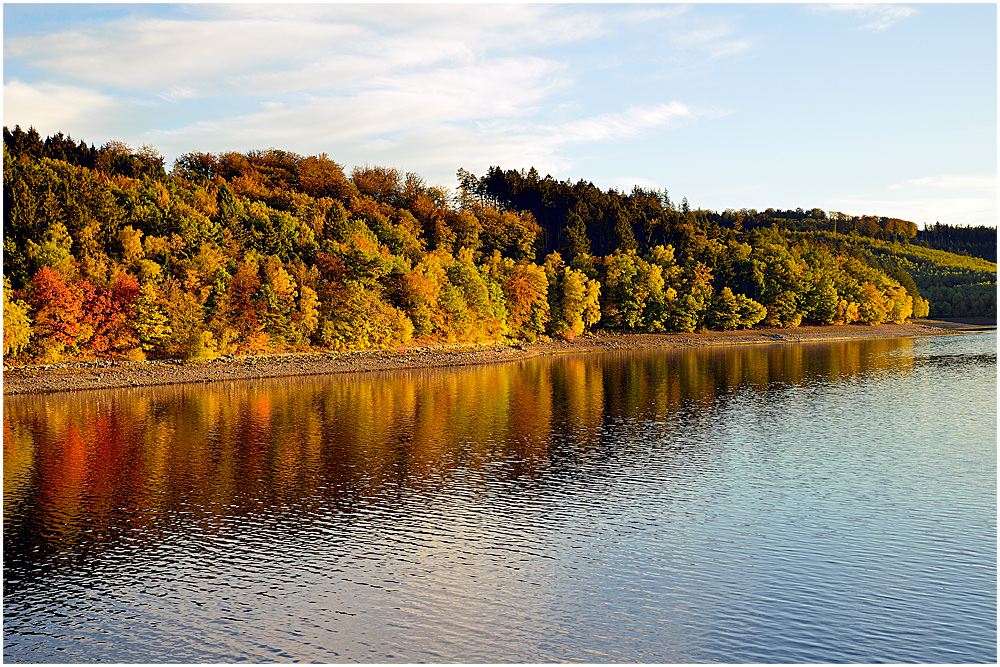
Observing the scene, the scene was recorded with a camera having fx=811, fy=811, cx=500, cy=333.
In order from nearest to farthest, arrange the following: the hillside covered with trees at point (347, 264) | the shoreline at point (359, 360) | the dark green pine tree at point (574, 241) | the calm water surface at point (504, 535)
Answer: the calm water surface at point (504, 535) < the shoreline at point (359, 360) < the hillside covered with trees at point (347, 264) < the dark green pine tree at point (574, 241)

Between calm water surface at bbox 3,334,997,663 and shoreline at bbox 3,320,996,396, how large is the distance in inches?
648

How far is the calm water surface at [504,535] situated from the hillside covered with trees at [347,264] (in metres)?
24.8

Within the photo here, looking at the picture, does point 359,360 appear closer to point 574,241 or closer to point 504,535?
point 504,535

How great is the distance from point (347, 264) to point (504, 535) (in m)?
68.3

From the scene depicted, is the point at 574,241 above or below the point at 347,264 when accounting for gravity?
above

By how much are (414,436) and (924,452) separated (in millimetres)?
22487

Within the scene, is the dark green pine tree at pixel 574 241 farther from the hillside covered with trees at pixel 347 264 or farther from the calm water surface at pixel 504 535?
the calm water surface at pixel 504 535

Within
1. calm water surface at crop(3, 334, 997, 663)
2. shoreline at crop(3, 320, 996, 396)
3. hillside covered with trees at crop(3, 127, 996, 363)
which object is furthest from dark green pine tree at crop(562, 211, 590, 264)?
calm water surface at crop(3, 334, 997, 663)

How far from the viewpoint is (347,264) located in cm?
8812

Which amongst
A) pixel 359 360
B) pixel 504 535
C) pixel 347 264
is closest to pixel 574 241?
pixel 347 264

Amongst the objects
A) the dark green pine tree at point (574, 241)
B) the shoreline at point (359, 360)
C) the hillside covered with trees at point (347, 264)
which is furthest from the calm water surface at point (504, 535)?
the dark green pine tree at point (574, 241)

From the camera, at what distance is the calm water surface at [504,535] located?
16406 mm

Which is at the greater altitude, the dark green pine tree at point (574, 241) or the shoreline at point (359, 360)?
the dark green pine tree at point (574, 241)

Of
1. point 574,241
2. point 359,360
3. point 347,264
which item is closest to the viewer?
point 359,360
